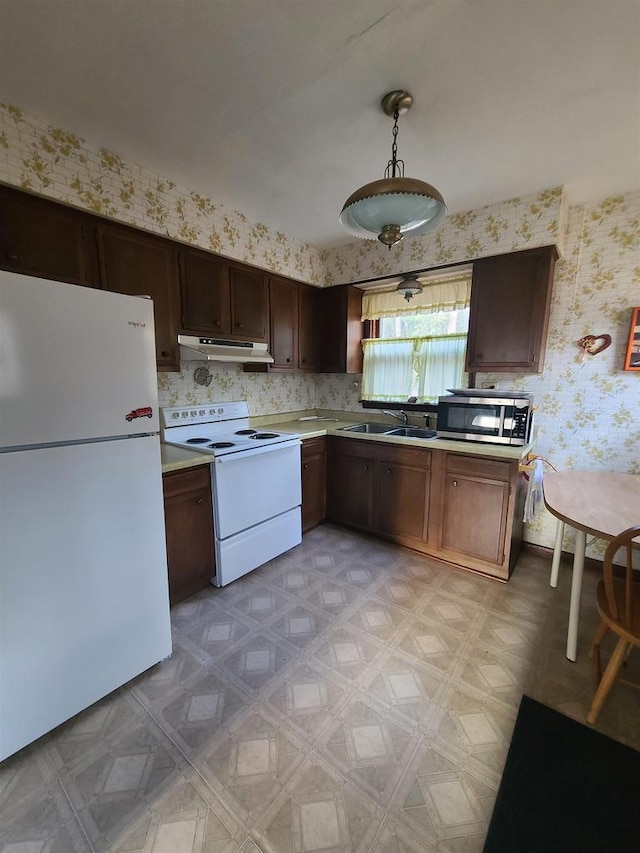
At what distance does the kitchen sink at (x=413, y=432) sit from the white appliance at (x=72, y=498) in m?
2.09

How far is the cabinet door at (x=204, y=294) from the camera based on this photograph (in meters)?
2.37

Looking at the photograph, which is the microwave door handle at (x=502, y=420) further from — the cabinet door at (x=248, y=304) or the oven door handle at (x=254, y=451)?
the cabinet door at (x=248, y=304)

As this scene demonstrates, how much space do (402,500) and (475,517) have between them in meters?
0.56

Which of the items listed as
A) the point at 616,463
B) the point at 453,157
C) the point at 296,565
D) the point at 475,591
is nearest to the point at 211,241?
the point at 453,157

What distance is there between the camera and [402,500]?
284 cm

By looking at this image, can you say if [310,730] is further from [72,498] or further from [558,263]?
[558,263]

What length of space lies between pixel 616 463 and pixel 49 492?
334 centimetres

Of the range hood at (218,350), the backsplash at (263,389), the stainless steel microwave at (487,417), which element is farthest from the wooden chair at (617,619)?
the backsplash at (263,389)

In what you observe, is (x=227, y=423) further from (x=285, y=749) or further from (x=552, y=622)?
(x=552, y=622)

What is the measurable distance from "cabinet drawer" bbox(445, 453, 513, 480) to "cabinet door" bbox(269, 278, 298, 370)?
1632 millimetres

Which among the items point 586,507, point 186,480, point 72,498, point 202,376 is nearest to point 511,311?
point 586,507

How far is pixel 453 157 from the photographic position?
195 centimetres

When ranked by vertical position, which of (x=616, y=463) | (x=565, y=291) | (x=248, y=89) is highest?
(x=248, y=89)

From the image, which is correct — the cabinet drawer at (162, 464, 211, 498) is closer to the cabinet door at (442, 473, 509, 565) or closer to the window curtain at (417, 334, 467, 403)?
the cabinet door at (442, 473, 509, 565)
